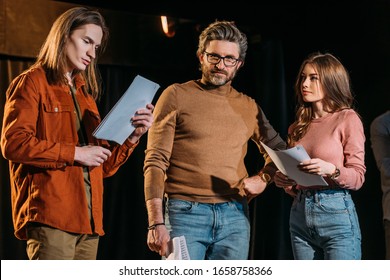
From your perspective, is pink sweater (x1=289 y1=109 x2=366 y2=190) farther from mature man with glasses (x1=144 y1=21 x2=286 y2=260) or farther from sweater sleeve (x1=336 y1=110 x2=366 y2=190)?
mature man with glasses (x1=144 y1=21 x2=286 y2=260)

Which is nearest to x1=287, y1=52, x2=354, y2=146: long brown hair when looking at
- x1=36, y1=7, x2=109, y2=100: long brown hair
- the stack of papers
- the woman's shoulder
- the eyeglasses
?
the woman's shoulder


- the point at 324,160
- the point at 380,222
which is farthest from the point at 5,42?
the point at 380,222

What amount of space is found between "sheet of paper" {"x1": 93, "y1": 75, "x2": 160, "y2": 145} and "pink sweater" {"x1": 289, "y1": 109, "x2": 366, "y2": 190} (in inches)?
29.0

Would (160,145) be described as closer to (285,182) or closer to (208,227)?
(208,227)

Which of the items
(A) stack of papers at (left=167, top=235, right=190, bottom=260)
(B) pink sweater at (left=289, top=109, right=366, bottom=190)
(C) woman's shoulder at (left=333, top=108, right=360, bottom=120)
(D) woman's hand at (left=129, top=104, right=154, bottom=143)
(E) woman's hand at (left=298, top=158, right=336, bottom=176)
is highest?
(C) woman's shoulder at (left=333, top=108, right=360, bottom=120)

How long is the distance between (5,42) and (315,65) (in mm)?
1736

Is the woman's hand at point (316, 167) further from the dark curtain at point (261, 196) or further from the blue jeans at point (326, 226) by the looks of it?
the dark curtain at point (261, 196)

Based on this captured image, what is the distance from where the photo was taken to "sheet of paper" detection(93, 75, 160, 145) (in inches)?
94.5

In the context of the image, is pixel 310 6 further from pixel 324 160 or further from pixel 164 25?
pixel 324 160

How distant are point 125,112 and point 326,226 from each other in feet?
3.06

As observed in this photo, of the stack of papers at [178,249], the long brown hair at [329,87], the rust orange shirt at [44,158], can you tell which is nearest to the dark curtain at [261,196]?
the long brown hair at [329,87]

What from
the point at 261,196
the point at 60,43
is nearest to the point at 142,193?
the point at 261,196
